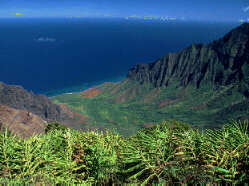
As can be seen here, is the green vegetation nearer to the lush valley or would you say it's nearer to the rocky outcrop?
the lush valley

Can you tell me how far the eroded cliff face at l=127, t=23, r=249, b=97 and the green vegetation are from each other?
554 feet

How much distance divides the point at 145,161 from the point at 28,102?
99826 millimetres

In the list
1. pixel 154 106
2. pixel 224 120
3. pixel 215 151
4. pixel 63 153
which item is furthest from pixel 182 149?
pixel 154 106

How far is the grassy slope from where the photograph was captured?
429 feet

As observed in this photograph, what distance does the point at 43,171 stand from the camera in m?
4.36

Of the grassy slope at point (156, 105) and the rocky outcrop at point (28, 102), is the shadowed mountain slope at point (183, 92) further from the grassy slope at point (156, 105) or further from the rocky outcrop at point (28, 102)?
the rocky outcrop at point (28, 102)

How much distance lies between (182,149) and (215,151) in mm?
689

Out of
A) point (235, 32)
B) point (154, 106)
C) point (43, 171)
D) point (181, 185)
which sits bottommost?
point (154, 106)

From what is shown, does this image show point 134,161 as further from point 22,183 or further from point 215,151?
point 22,183

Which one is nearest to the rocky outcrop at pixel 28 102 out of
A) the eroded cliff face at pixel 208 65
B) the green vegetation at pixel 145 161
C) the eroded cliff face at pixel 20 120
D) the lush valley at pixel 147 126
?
the lush valley at pixel 147 126

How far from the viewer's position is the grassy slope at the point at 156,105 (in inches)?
5153

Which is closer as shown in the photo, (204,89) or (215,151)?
(215,151)

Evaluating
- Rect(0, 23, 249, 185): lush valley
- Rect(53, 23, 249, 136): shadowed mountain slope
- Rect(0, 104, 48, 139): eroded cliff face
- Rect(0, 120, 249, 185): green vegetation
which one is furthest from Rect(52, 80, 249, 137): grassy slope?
Rect(0, 120, 249, 185): green vegetation

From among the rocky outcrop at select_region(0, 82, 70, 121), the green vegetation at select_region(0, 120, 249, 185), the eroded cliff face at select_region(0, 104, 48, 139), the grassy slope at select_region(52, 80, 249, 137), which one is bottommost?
the grassy slope at select_region(52, 80, 249, 137)
